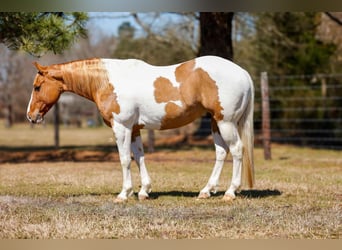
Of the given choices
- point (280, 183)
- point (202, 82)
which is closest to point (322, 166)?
point (280, 183)

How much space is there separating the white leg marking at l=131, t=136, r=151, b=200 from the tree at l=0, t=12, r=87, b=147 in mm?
2349

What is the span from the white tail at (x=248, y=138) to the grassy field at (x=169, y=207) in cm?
26

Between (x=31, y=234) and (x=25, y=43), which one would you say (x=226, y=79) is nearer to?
(x=31, y=234)

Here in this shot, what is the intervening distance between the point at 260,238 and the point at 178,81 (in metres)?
1.83

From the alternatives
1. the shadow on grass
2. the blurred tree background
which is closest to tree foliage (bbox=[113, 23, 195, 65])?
the blurred tree background

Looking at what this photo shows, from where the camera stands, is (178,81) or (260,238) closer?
(260,238)

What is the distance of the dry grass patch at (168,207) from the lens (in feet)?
12.6

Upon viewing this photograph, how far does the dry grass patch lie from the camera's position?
385cm

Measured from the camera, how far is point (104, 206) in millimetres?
4617

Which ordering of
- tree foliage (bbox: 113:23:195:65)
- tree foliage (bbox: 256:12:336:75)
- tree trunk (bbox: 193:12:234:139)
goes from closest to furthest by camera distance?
tree trunk (bbox: 193:12:234:139) < tree foliage (bbox: 256:12:336:75) < tree foliage (bbox: 113:23:195:65)

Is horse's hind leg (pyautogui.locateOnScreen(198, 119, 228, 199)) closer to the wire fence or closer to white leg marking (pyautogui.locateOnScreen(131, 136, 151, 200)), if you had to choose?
white leg marking (pyautogui.locateOnScreen(131, 136, 151, 200))

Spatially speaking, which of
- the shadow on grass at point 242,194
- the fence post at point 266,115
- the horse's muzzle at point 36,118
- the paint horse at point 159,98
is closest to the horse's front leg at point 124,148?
the paint horse at point 159,98

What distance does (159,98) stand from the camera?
193 inches

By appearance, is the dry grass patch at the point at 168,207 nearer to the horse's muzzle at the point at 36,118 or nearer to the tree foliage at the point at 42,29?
the horse's muzzle at the point at 36,118
